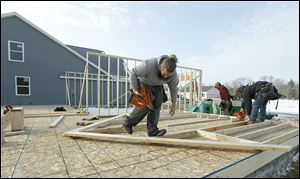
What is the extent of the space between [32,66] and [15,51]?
1.00 metres

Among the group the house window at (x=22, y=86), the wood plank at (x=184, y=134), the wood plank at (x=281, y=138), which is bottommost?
the wood plank at (x=281, y=138)

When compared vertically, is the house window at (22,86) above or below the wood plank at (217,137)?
above

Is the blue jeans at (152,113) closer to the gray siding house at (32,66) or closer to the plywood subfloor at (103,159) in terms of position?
the plywood subfloor at (103,159)

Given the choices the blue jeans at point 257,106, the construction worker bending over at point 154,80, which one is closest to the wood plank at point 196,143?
the construction worker bending over at point 154,80

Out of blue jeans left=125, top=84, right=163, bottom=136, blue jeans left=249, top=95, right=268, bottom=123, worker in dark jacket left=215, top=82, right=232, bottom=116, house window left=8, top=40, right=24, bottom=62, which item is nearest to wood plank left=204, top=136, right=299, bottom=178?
blue jeans left=125, top=84, right=163, bottom=136

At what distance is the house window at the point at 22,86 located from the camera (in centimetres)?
842

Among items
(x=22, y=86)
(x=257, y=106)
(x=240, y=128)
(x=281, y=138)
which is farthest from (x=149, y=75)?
(x=22, y=86)

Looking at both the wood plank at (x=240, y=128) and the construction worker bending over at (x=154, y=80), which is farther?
the wood plank at (x=240, y=128)

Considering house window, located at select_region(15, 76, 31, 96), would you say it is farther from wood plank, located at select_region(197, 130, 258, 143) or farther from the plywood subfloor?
wood plank, located at select_region(197, 130, 258, 143)

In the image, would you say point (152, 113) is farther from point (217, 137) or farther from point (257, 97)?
point (257, 97)

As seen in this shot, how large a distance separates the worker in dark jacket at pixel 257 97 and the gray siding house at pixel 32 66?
5.52 metres

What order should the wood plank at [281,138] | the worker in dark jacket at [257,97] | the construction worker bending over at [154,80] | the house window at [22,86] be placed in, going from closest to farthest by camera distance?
1. the construction worker bending over at [154,80]
2. the wood plank at [281,138]
3. the worker in dark jacket at [257,97]
4. the house window at [22,86]

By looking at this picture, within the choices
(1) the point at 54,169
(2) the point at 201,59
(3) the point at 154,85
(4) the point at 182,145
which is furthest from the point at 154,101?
(2) the point at 201,59

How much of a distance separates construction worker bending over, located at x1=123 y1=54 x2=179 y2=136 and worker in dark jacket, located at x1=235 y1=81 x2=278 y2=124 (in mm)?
2376
